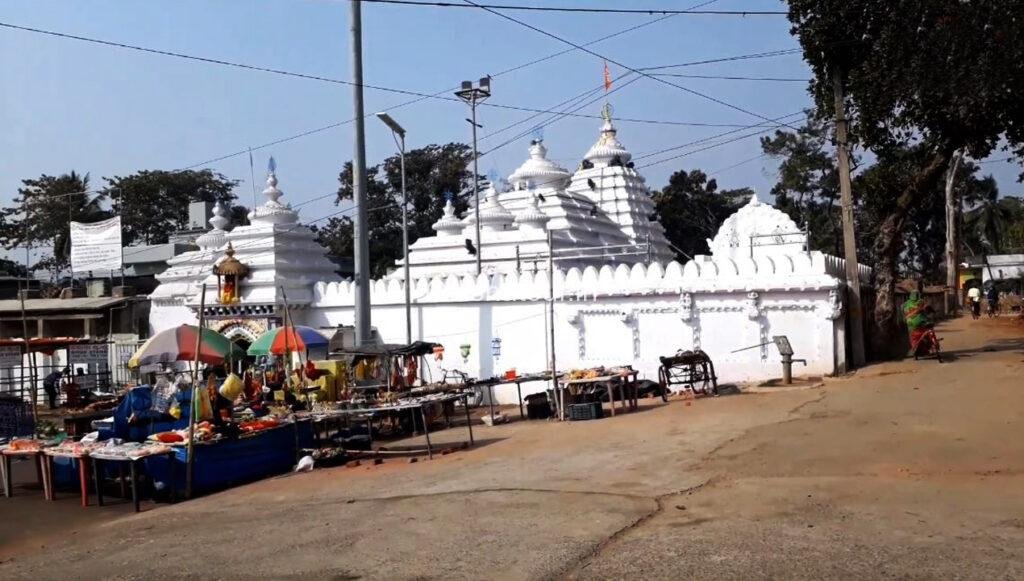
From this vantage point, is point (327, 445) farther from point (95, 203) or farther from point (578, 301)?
point (95, 203)

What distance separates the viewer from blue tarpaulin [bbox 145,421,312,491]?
1209cm

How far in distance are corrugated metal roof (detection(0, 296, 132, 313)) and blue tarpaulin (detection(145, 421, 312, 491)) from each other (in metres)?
16.0

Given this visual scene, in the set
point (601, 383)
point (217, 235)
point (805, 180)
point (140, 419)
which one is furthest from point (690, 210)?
point (140, 419)

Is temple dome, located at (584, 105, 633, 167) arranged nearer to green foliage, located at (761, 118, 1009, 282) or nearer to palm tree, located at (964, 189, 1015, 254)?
green foliage, located at (761, 118, 1009, 282)

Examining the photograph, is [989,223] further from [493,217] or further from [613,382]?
[613,382]

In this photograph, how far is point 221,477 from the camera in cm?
1255

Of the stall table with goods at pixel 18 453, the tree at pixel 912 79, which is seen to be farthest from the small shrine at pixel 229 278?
the tree at pixel 912 79

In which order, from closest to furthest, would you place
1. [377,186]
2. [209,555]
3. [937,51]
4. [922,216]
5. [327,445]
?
1. [209,555]
2. [327,445]
3. [937,51]
4. [377,186]
5. [922,216]

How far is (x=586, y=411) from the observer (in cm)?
1539

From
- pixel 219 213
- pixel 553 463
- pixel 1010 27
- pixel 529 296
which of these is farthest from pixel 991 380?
pixel 219 213

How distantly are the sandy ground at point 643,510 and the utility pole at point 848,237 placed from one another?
431 centimetres

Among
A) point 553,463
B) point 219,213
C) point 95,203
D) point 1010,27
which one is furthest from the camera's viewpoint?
point 95,203

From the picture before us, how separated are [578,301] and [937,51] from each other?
8587mm

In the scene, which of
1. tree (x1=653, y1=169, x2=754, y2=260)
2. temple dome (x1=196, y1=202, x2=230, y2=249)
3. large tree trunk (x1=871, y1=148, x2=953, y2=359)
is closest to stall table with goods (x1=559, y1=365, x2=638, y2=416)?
large tree trunk (x1=871, y1=148, x2=953, y2=359)
